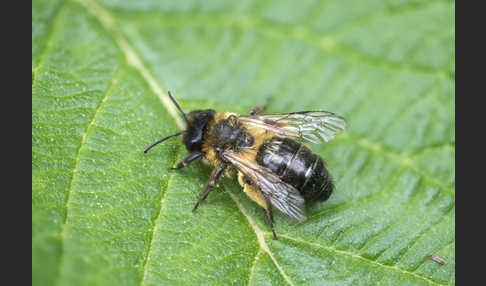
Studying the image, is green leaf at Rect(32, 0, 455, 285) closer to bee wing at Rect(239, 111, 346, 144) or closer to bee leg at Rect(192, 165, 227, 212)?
bee leg at Rect(192, 165, 227, 212)

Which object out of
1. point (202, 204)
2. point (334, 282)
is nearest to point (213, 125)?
point (202, 204)

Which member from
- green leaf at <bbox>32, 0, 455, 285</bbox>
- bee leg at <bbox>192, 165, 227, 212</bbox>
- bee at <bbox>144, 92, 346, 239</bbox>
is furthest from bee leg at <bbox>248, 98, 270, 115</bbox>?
bee leg at <bbox>192, 165, 227, 212</bbox>

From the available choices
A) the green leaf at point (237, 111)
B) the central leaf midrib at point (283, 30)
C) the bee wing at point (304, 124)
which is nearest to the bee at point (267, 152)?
the bee wing at point (304, 124)

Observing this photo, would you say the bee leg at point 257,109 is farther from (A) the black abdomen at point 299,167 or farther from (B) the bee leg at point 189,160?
(B) the bee leg at point 189,160

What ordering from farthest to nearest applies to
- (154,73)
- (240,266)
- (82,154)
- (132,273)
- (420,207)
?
(154,73), (420,207), (82,154), (240,266), (132,273)

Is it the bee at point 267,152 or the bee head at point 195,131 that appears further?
the bee head at point 195,131

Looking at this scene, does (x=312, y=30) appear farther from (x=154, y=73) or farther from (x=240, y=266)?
(x=240, y=266)
